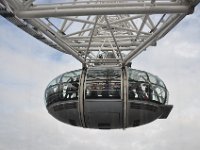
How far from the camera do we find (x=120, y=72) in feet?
94.0

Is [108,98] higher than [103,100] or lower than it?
higher

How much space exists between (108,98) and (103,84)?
1083 millimetres

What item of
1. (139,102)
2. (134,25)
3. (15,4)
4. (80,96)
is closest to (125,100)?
(139,102)

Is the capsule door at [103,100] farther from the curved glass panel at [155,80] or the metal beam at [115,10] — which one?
the metal beam at [115,10]

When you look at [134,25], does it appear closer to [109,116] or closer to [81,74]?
[81,74]

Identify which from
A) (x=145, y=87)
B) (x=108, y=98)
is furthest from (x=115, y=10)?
(x=145, y=87)

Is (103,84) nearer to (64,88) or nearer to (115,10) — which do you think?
(64,88)

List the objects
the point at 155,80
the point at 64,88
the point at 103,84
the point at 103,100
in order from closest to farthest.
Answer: the point at 103,100
the point at 103,84
the point at 64,88
the point at 155,80

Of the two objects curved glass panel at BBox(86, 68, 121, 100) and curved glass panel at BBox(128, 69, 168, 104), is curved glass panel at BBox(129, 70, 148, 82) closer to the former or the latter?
curved glass panel at BBox(128, 69, 168, 104)

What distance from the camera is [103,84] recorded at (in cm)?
2791

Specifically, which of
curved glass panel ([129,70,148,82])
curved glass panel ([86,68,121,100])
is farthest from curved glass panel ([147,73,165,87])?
curved glass panel ([86,68,121,100])

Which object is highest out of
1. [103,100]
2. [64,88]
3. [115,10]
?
[115,10]

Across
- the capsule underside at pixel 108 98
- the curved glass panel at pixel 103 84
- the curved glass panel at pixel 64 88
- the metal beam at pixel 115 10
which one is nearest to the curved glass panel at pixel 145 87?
the capsule underside at pixel 108 98

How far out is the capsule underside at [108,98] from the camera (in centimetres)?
2736
